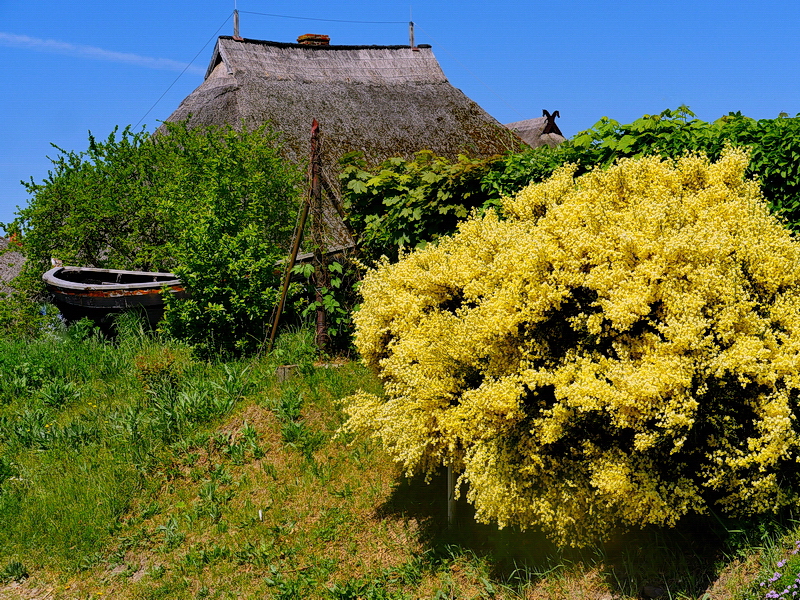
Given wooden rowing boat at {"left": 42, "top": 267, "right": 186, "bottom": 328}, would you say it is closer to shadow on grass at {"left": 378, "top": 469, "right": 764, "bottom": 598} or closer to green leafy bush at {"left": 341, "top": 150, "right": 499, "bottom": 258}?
green leafy bush at {"left": 341, "top": 150, "right": 499, "bottom": 258}

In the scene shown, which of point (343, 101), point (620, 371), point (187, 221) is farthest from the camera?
point (343, 101)

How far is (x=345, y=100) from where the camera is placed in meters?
19.1

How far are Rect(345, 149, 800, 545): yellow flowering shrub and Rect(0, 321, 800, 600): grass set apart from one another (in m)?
0.40

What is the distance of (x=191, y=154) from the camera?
1221 cm

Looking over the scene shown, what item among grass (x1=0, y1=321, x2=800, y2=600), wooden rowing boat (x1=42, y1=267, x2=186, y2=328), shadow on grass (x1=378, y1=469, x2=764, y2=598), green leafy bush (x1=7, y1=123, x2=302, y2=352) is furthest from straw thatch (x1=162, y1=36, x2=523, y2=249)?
shadow on grass (x1=378, y1=469, x2=764, y2=598)

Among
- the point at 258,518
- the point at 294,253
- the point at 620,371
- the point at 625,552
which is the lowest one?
the point at 625,552

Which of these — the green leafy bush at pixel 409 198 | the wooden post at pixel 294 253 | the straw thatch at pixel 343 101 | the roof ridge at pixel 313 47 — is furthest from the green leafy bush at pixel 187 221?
the roof ridge at pixel 313 47

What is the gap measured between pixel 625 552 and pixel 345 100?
15915mm

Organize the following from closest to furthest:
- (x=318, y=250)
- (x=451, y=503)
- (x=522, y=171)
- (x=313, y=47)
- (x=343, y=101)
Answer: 1. (x=451, y=503)
2. (x=522, y=171)
3. (x=318, y=250)
4. (x=343, y=101)
5. (x=313, y=47)

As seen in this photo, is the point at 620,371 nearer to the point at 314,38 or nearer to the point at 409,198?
the point at 409,198

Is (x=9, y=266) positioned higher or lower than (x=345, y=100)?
lower

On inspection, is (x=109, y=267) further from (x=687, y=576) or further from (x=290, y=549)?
(x=687, y=576)

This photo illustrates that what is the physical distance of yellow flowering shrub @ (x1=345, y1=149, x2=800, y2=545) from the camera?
14.2ft

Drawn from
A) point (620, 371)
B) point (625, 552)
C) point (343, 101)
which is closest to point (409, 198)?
point (620, 371)
